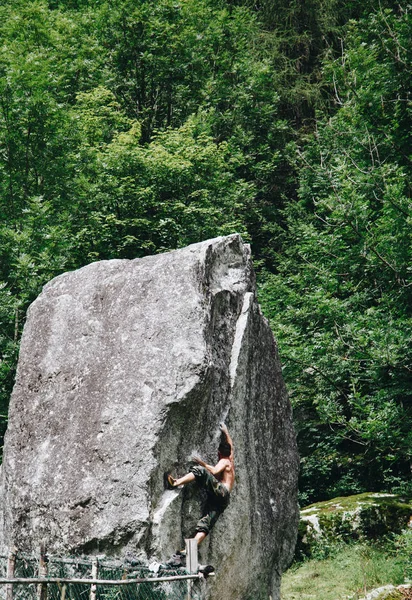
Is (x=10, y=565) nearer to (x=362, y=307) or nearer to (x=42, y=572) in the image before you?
(x=42, y=572)

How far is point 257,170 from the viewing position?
71.4 feet

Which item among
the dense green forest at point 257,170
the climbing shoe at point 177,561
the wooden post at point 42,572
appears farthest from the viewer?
the dense green forest at point 257,170

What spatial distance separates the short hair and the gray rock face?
0.20 metres

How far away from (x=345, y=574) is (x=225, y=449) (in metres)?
3.71

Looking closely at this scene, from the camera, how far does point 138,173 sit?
1822cm

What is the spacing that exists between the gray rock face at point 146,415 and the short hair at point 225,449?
195mm

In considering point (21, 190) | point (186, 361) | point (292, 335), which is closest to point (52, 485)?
point (186, 361)

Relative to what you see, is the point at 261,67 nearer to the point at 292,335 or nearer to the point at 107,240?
the point at 107,240

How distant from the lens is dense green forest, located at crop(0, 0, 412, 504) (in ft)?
45.1

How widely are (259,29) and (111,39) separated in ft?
16.2

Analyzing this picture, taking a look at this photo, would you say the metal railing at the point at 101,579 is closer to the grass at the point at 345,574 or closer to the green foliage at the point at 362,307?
the grass at the point at 345,574

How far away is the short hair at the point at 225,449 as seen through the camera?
8.36 metres

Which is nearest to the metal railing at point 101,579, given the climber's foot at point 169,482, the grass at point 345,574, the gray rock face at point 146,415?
the gray rock face at point 146,415

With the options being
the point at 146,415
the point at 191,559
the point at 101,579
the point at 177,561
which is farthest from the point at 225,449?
the point at 101,579
